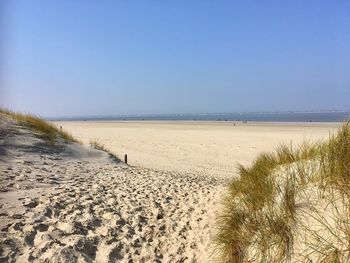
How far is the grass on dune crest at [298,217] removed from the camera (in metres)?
3.69

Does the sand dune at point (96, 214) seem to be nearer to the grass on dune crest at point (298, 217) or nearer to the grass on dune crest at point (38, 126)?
the grass on dune crest at point (298, 217)

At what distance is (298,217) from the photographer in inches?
161

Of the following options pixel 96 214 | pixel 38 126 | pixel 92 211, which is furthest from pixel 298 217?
pixel 38 126

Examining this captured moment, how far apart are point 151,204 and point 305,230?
11.4ft

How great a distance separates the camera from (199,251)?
514cm

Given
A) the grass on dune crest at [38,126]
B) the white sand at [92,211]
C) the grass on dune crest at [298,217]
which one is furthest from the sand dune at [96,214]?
the grass on dune crest at [38,126]

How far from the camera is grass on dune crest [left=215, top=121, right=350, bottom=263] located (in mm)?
3688

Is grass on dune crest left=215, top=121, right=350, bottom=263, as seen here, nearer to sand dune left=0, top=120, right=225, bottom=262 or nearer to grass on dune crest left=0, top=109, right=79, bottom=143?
sand dune left=0, top=120, right=225, bottom=262

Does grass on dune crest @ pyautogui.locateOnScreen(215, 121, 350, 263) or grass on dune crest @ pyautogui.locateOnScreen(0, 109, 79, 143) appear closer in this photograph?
grass on dune crest @ pyautogui.locateOnScreen(215, 121, 350, 263)

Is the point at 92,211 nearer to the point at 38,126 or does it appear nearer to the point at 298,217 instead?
the point at 298,217

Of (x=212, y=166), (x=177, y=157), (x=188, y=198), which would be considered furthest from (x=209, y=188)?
(x=177, y=157)

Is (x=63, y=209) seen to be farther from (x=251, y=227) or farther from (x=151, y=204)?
(x=251, y=227)

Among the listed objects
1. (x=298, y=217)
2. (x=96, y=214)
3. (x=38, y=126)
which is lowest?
(x=96, y=214)

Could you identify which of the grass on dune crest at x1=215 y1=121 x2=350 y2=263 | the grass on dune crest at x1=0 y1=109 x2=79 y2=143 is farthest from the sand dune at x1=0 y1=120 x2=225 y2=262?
the grass on dune crest at x1=0 y1=109 x2=79 y2=143
